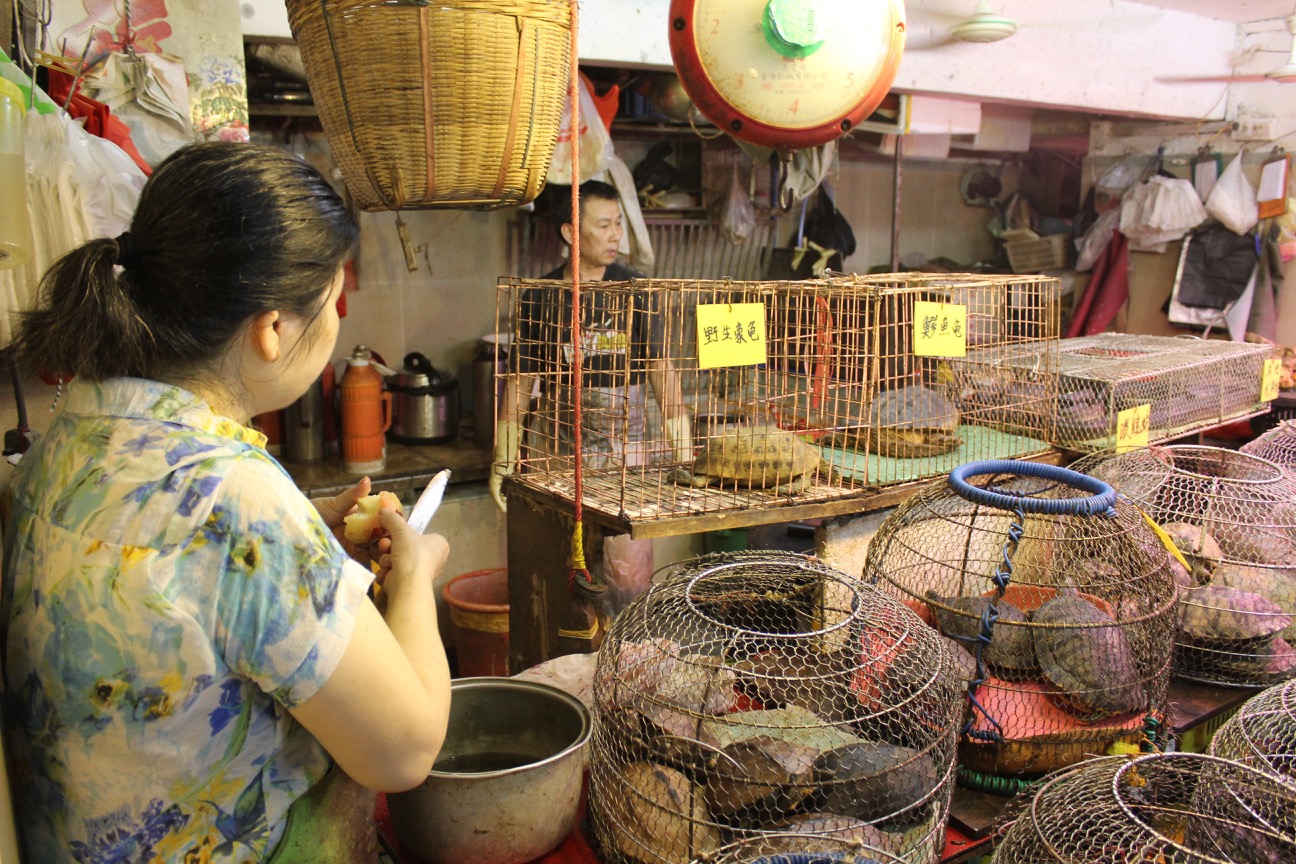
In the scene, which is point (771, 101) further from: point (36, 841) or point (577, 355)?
point (36, 841)

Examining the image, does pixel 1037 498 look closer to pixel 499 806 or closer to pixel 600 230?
pixel 499 806

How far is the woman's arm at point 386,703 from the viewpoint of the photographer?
1055 mm

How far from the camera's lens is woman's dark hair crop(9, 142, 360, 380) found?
1093 mm

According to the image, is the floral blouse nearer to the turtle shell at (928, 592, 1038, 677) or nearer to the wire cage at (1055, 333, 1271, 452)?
the turtle shell at (928, 592, 1038, 677)

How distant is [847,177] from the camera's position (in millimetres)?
6336

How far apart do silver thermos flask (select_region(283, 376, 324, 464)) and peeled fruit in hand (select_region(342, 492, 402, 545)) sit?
296 centimetres

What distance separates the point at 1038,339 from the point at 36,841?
276cm

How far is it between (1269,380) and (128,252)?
399cm

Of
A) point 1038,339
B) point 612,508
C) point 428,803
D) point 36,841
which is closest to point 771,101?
point 612,508

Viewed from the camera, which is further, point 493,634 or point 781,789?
point 493,634

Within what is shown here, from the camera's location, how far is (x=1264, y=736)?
1537 millimetres

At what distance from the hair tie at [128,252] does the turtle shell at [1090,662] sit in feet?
4.94

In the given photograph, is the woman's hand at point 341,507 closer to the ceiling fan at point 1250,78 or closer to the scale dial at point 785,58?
the scale dial at point 785,58

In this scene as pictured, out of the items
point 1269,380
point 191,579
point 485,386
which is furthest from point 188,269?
point 1269,380
